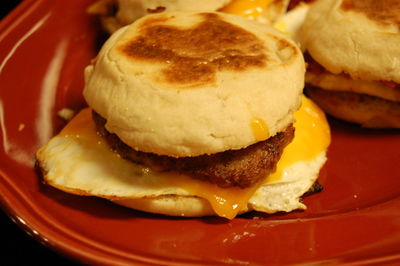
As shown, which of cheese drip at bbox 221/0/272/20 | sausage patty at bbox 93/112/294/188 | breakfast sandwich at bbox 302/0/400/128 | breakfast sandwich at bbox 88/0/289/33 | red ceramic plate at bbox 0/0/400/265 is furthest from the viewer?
cheese drip at bbox 221/0/272/20

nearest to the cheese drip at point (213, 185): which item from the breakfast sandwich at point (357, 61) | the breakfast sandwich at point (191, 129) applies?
the breakfast sandwich at point (191, 129)

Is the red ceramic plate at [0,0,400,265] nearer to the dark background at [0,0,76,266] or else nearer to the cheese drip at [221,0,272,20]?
the dark background at [0,0,76,266]

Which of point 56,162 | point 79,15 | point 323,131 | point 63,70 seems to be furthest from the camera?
point 79,15

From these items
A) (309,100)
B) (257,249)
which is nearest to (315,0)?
(309,100)

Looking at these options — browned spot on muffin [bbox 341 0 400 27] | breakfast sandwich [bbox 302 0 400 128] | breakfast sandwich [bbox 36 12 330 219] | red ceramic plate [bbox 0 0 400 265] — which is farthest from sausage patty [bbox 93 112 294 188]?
browned spot on muffin [bbox 341 0 400 27]

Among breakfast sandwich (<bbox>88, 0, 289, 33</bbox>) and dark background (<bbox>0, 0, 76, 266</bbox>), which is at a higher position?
breakfast sandwich (<bbox>88, 0, 289, 33</bbox>)

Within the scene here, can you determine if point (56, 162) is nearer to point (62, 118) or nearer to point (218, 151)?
point (62, 118)

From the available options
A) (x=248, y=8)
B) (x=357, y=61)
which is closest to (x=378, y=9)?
(x=357, y=61)
